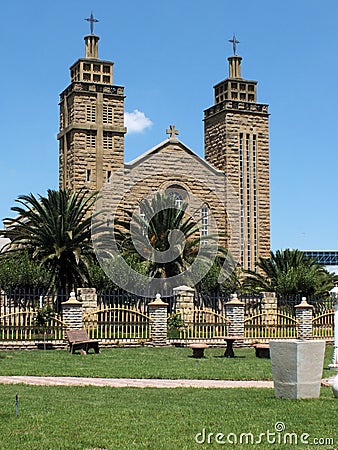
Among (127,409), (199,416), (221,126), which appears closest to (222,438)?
(199,416)

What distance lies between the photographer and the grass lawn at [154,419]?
8.13 metres

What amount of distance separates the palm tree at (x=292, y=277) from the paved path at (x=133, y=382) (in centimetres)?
2443

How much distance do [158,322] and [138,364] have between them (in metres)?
7.21

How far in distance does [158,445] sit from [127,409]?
2402 millimetres

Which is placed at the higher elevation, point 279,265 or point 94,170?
point 94,170

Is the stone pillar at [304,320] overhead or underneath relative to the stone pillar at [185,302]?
underneath

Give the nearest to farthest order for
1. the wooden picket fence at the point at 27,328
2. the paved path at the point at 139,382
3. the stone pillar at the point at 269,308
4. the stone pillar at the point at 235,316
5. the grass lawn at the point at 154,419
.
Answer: the grass lawn at the point at 154,419 → the paved path at the point at 139,382 → the wooden picket fence at the point at 27,328 → the stone pillar at the point at 235,316 → the stone pillar at the point at 269,308

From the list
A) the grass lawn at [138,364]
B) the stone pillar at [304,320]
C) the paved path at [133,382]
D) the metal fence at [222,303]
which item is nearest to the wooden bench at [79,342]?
the grass lawn at [138,364]

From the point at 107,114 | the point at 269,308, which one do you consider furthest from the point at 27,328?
the point at 107,114

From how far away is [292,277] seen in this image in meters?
39.0

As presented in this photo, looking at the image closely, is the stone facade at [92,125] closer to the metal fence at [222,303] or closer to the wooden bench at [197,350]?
the metal fence at [222,303]

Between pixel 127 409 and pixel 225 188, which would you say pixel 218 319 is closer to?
pixel 127 409

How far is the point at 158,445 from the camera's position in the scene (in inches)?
313

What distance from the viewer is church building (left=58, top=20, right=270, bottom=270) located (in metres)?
46.3
